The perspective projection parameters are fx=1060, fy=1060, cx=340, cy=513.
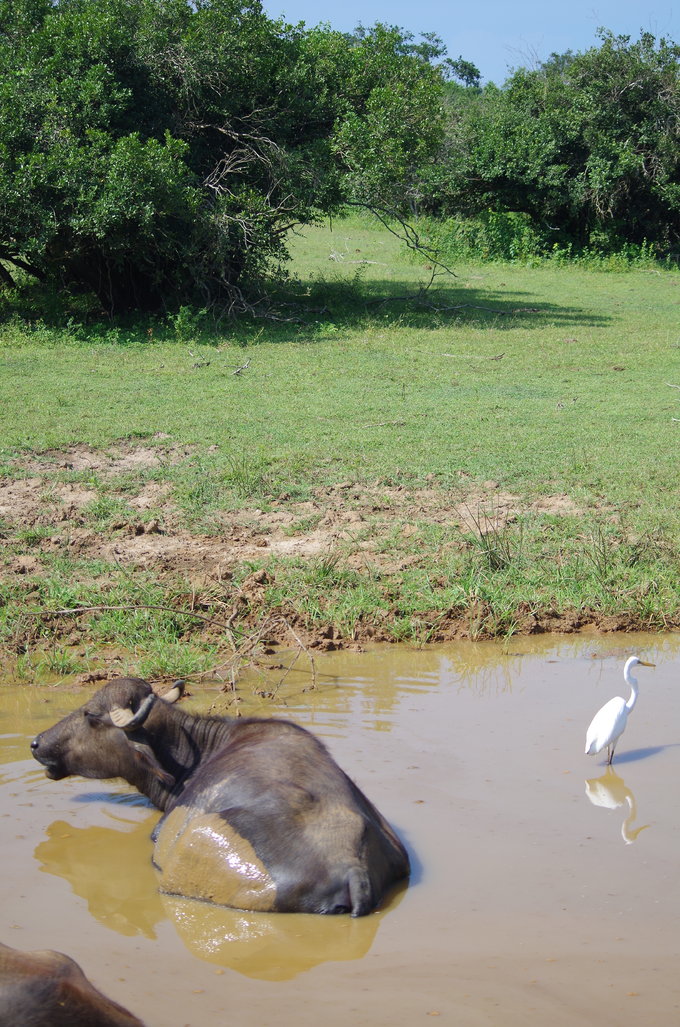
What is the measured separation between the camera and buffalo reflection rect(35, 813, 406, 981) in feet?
11.2

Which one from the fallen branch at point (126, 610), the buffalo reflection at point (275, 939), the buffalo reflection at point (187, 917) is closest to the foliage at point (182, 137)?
the fallen branch at point (126, 610)

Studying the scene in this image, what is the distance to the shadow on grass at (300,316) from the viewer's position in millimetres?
14602

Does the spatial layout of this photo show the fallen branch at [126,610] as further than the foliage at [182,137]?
No

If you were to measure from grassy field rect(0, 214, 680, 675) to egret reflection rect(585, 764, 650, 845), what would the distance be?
68.4 inches

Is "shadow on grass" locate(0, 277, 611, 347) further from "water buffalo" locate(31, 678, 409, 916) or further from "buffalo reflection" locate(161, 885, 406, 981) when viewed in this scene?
"buffalo reflection" locate(161, 885, 406, 981)

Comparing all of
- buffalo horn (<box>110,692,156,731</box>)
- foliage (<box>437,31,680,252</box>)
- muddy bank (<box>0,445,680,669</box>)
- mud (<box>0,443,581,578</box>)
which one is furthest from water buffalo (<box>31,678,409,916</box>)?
foliage (<box>437,31,680,252</box>)

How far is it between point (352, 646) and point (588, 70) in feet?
74.2

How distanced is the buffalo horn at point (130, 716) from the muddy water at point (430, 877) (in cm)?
56

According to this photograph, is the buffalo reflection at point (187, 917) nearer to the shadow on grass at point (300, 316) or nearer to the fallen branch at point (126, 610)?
the fallen branch at point (126, 610)

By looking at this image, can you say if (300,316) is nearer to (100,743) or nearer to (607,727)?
(607,727)

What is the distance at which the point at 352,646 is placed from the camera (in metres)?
6.29

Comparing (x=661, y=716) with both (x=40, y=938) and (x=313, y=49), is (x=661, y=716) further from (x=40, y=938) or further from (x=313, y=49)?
(x=313, y=49)

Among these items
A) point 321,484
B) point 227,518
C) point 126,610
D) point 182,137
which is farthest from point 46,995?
point 182,137

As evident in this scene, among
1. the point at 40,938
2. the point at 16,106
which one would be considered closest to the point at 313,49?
the point at 16,106
